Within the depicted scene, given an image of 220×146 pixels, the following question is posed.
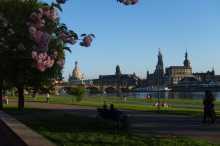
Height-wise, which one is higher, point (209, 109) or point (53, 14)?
point (53, 14)

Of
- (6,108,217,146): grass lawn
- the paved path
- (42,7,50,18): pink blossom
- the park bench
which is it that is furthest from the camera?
the paved path

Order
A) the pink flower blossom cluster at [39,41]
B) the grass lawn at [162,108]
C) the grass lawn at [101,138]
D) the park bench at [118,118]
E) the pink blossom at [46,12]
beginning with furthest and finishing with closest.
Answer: the grass lawn at [162,108] → the park bench at [118,118] → the grass lawn at [101,138] → the pink blossom at [46,12] → the pink flower blossom cluster at [39,41]

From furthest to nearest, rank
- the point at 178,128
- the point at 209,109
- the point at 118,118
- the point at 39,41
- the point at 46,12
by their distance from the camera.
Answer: the point at 209,109 < the point at 178,128 < the point at 118,118 < the point at 46,12 < the point at 39,41

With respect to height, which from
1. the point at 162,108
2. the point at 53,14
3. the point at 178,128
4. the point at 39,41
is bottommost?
the point at 178,128

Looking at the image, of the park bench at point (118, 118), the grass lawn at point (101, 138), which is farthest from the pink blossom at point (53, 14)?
the park bench at point (118, 118)

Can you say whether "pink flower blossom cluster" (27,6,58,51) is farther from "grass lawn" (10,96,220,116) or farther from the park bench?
"grass lawn" (10,96,220,116)

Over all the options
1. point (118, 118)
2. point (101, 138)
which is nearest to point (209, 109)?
point (118, 118)

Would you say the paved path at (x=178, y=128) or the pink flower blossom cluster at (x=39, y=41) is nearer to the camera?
the pink flower blossom cluster at (x=39, y=41)

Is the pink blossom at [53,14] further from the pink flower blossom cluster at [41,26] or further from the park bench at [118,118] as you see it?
the park bench at [118,118]

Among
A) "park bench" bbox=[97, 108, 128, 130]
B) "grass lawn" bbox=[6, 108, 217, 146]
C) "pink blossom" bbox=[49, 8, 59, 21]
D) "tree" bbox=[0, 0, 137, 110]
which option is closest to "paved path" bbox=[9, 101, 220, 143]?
"park bench" bbox=[97, 108, 128, 130]

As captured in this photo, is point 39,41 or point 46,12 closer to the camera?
point 39,41

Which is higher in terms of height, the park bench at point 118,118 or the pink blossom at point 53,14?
the pink blossom at point 53,14

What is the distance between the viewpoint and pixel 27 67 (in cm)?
3425

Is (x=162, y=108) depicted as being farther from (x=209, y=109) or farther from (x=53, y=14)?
(x=53, y=14)
